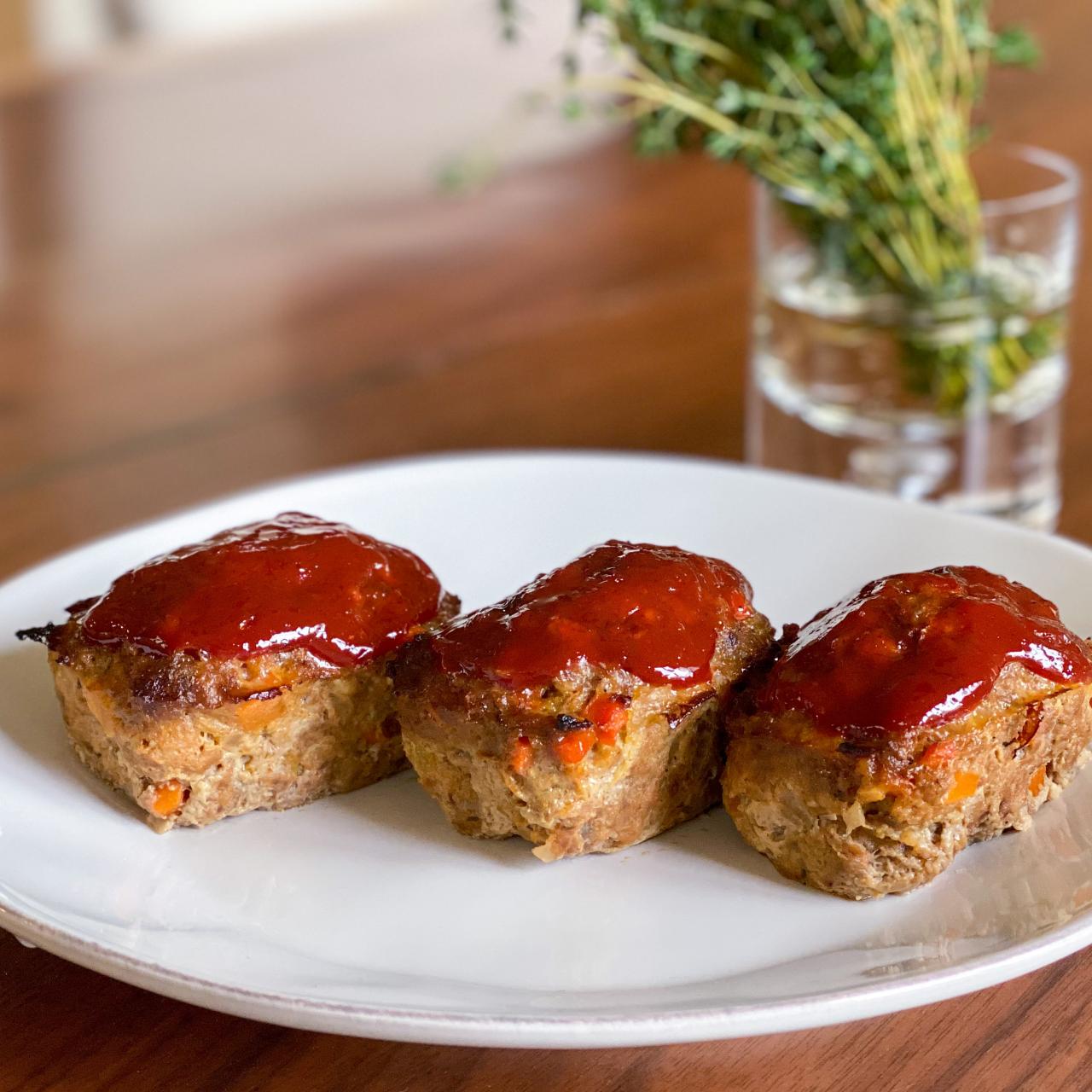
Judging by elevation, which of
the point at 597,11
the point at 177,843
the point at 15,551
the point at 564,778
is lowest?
the point at 15,551

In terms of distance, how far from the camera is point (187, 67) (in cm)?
705

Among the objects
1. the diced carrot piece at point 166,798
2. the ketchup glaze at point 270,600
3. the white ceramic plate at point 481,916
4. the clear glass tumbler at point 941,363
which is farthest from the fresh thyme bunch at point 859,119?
the diced carrot piece at point 166,798

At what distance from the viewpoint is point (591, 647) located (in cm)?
182

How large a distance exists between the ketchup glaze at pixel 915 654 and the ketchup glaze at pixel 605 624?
104 millimetres

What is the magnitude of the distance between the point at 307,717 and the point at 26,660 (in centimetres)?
53

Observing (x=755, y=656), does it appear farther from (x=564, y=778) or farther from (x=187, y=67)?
(x=187, y=67)

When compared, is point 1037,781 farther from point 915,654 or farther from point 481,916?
point 481,916

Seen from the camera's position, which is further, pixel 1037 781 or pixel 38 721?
Answer: pixel 38 721

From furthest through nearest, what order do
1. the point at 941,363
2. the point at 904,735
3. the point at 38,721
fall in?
1. the point at 941,363
2. the point at 38,721
3. the point at 904,735

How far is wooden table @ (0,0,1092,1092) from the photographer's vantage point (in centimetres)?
169

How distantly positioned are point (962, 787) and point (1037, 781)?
15 centimetres

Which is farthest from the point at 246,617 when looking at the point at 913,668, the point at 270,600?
the point at 913,668

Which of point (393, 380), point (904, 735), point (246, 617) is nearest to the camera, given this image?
point (904, 735)

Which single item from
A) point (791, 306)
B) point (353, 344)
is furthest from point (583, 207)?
point (791, 306)
